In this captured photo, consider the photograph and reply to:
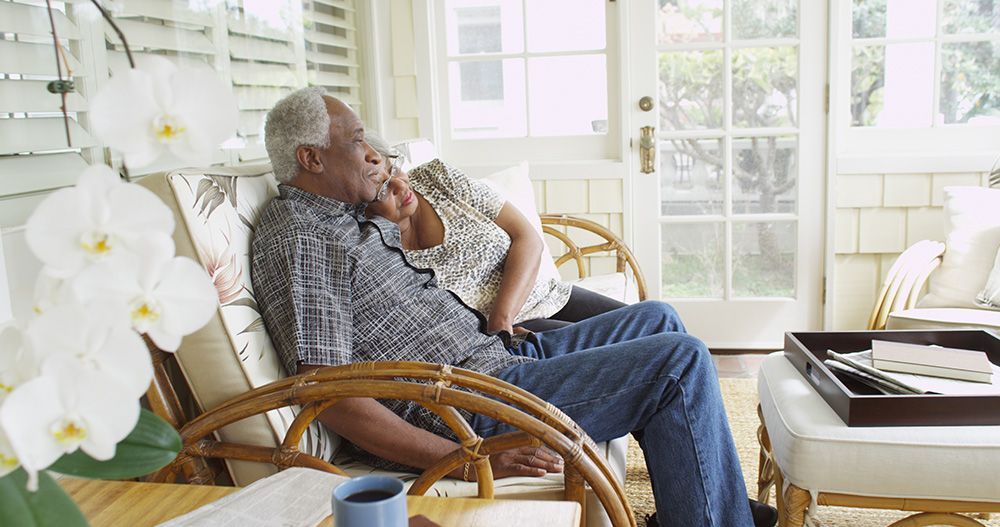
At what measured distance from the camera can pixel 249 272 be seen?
1651 millimetres

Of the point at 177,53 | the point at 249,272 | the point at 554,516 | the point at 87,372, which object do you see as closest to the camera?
the point at 87,372

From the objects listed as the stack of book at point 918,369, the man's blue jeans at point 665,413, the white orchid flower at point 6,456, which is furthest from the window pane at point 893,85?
the white orchid flower at point 6,456

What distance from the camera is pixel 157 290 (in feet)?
1.73

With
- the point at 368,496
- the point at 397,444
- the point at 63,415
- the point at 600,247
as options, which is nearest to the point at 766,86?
the point at 600,247

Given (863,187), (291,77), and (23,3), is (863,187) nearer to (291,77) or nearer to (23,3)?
(291,77)

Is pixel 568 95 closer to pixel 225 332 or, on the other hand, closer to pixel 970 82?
pixel 970 82

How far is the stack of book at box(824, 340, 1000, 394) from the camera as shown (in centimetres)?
181

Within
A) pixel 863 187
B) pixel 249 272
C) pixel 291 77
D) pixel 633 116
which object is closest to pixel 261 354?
pixel 249 272

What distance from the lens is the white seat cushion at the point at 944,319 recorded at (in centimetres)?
264

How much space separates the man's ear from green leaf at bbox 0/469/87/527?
1384mm

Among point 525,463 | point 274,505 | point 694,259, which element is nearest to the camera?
point 274,505

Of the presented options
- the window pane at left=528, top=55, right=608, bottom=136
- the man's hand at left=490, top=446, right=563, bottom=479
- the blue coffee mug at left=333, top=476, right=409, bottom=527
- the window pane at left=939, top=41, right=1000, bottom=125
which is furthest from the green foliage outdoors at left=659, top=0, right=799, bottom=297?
the blue coffee mug at left=333, top=476, right=409, bottom=527

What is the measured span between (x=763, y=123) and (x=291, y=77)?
6.41 ft

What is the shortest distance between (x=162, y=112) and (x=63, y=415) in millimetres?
186
